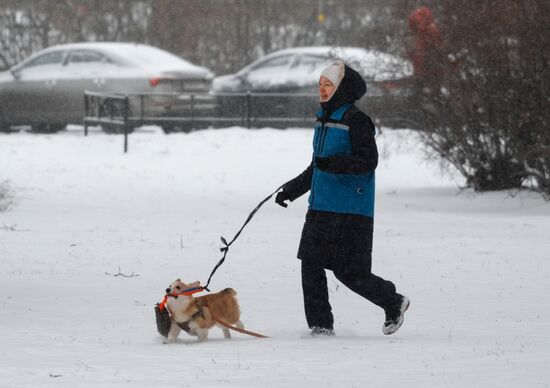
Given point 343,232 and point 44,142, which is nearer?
point 343,232

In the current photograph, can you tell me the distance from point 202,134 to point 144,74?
1.67 meters

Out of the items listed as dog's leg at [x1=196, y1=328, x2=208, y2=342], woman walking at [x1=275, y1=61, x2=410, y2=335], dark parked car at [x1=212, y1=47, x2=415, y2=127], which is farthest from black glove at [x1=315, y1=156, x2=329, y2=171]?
dark parked car at [x1=212, y1=47, x2=415, y2=127]

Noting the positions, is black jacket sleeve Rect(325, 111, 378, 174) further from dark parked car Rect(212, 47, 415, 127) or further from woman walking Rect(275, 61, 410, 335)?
dark parked car Rect(212, 47, 415, 127)

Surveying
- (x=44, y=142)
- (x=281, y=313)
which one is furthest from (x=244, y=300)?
(x=44, y=142)

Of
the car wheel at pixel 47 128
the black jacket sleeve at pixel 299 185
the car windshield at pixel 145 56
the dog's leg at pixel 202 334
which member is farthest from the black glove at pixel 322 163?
the car wheel at pixel 47 128

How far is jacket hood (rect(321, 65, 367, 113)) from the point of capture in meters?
7.61

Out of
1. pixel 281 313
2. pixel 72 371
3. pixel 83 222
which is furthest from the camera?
pixel 83 222

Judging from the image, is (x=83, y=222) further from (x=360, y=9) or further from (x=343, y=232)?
(x=360, y=9)

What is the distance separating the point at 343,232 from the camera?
7586 mm

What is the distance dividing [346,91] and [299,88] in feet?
57.6

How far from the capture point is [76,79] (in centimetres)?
2450

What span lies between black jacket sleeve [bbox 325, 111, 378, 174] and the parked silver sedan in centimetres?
1647

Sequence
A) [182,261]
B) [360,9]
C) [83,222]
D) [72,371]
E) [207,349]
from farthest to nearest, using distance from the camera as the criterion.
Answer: [360,9], [83,222], [182,261], [207,349], [72,371]

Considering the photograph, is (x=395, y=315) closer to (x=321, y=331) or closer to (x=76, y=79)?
(x=321, y=331)
